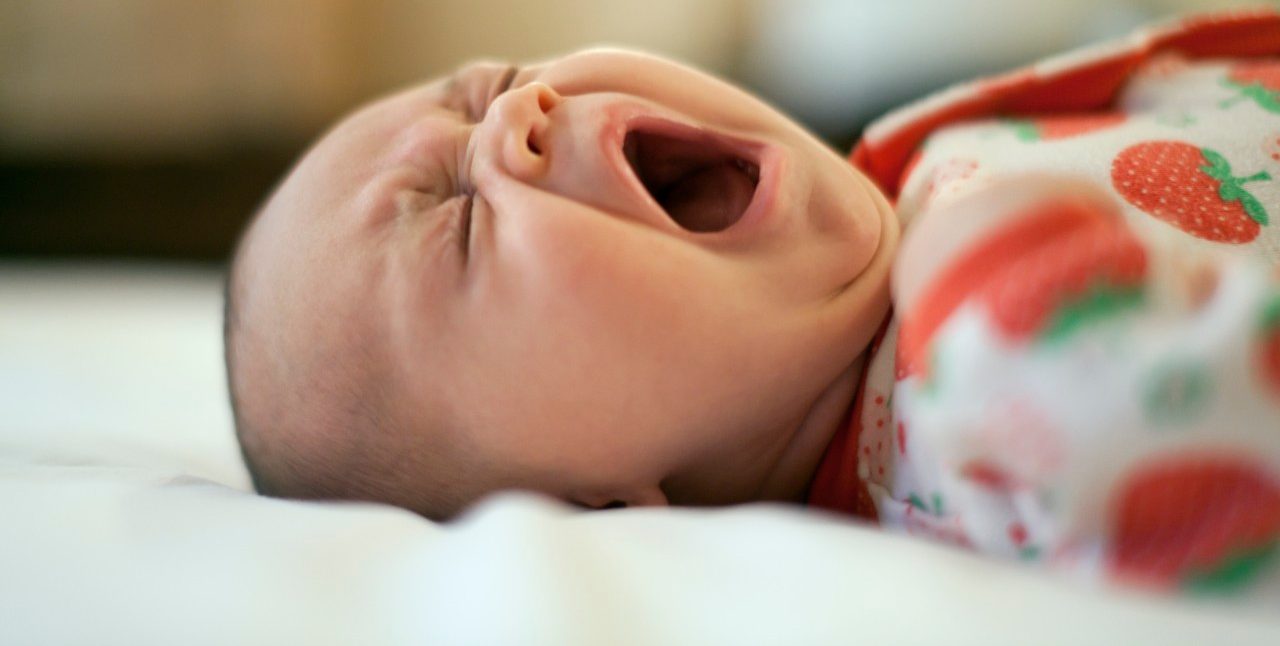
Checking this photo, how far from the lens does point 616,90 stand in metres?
0.81

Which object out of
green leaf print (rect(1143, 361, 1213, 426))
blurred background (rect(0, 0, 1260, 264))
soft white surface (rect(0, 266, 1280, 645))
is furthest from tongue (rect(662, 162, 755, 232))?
blurred background (rect(0, 0, 1260, 264))

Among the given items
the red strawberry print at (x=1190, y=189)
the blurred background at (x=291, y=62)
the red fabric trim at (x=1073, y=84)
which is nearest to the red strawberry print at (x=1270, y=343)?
the red strawberry print at (x=1190, y=189)

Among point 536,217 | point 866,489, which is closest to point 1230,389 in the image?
point 866,489

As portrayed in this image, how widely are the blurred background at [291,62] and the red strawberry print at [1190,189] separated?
5.94 ft

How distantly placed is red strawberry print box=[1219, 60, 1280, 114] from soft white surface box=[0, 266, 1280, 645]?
1.93ft

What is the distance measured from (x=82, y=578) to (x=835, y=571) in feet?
1.43

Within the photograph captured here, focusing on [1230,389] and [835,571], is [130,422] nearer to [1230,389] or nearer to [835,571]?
[835,571]

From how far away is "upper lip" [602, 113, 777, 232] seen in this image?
0.72m

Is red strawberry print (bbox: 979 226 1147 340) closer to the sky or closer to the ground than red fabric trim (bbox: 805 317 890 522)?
closer to the sky

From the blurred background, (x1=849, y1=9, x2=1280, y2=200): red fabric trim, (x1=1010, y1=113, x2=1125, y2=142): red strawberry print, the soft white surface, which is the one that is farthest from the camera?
the blurred background

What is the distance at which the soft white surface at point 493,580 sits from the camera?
1.54 ft

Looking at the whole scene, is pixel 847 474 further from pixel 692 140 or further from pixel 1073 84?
pixel 1073 84

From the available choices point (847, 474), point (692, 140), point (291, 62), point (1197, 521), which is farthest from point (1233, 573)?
point (291, 62)

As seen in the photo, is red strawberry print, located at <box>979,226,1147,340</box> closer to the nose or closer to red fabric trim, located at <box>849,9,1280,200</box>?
the nose
